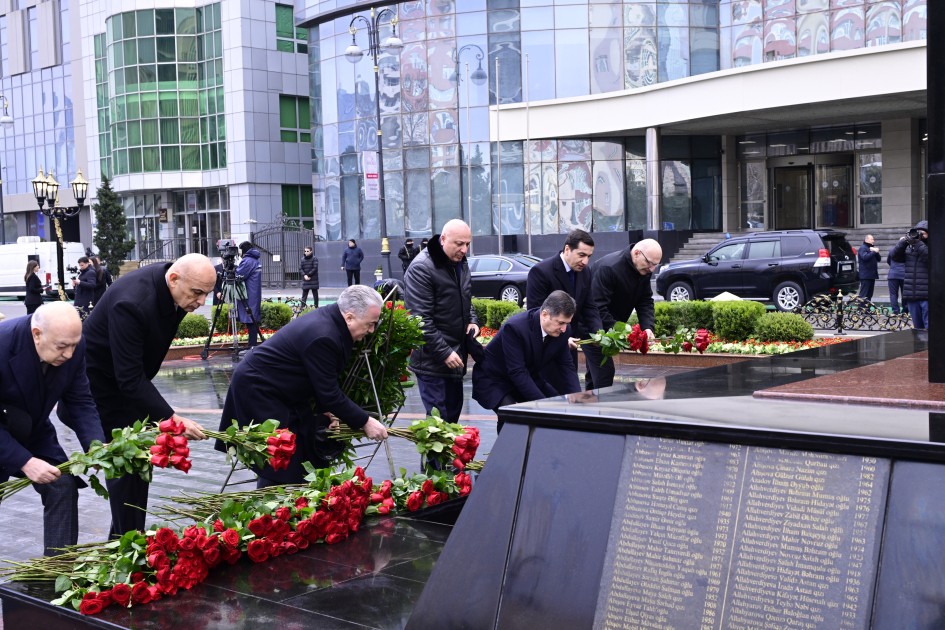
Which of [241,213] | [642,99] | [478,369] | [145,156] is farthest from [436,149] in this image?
[478,369]

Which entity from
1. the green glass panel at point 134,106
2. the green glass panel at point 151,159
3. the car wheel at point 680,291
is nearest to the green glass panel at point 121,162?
the green glass panel at point 151,159

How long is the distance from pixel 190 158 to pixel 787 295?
3552cm

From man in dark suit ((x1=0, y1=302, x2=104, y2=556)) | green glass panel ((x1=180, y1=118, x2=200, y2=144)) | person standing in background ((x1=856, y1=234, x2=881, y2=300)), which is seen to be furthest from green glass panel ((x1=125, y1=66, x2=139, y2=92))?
Result: man in dark suit ((x1=0, y1=302, x2=104, y2=556))

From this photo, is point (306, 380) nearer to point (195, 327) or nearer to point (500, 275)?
point (195, 327)

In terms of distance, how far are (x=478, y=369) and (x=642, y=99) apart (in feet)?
93.8

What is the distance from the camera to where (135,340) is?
604cm

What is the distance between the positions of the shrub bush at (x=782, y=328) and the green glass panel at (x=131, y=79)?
42452 millimetres

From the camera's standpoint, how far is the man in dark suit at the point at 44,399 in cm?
538

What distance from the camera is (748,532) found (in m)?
3.91

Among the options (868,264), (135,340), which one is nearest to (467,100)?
(868,264)

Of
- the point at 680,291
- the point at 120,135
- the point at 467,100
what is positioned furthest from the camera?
the point at 120,135

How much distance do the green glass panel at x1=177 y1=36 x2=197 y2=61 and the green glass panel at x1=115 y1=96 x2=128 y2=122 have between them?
11.3 feet

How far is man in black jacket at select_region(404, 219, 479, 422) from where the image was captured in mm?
8039

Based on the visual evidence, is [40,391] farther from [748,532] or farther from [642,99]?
[642,99]
